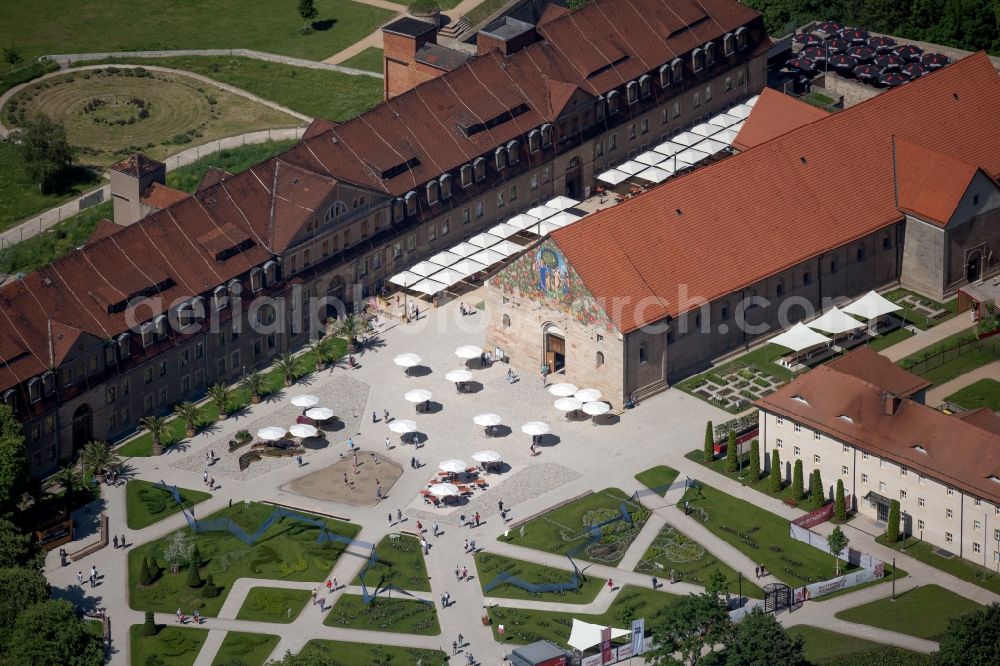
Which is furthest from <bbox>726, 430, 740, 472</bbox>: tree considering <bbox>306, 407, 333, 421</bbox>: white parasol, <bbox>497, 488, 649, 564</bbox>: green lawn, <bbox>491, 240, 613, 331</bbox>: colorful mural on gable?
<bbox>306, 407, 333, 421</bbox>: white parasol

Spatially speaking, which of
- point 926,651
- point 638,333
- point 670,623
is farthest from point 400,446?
point 926,651

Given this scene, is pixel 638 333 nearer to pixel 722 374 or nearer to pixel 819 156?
pixel 722 374

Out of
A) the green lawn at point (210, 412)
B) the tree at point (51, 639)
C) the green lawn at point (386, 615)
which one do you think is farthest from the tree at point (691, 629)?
the green lawn at point (210, 412)

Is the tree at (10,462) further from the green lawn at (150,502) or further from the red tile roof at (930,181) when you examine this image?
the red tile roof at (930,181)

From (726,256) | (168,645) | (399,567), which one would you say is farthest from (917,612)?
(168,645)

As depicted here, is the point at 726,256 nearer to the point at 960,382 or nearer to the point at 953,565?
the point at 960,382

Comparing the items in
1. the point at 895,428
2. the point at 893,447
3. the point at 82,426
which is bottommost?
the point at 82,426

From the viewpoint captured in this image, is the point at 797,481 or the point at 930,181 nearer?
the point at 797,481
